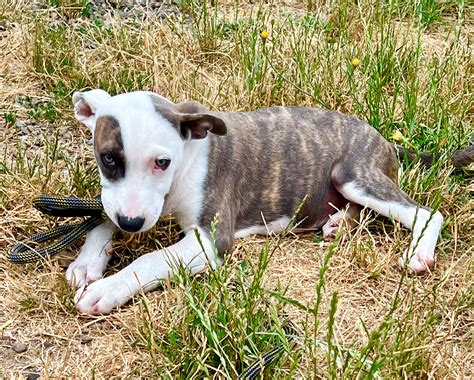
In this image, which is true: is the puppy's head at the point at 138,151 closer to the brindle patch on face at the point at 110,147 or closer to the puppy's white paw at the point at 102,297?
the brindle patch on face at the point at 110,147

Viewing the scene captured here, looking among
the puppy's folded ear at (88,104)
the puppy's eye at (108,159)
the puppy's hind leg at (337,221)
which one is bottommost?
the puppy's hind leg at (337,221)

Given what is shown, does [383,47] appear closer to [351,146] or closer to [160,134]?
[351,146]

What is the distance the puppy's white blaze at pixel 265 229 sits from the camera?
4508 millimetres

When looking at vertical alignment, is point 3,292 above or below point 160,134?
below

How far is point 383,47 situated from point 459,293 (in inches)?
95.0

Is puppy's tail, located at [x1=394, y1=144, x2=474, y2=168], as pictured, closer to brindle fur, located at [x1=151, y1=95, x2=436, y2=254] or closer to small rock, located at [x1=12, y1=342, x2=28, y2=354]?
brindle fur, located at [x1=151, y1=95, x2=436, y2=254]

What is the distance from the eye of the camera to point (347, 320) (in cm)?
388

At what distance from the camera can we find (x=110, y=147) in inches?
148

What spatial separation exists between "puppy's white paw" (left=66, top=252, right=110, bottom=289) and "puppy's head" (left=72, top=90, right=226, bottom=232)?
39 cm

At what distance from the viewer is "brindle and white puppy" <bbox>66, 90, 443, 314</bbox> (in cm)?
376

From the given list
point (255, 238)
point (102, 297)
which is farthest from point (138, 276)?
point (255, 238)

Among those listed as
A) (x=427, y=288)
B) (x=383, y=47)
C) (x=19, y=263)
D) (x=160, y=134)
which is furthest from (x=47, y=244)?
(x=383, y=47)

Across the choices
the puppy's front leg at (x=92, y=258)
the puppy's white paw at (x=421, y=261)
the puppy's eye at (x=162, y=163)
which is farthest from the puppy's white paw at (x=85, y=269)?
the puppy's white paw at (x=421, y=261)

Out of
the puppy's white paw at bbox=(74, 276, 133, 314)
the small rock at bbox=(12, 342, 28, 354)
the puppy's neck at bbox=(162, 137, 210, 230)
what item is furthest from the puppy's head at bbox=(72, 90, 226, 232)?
the small rock at bbox=(12, 342, 28, 354)
